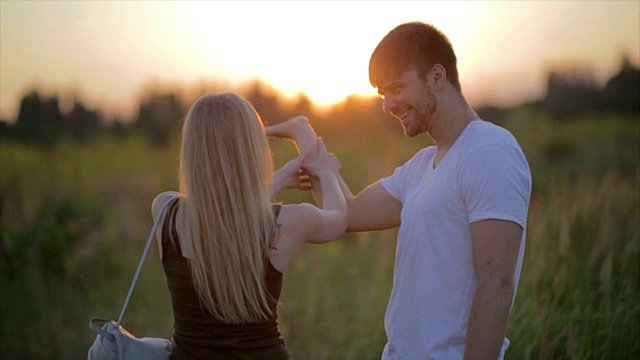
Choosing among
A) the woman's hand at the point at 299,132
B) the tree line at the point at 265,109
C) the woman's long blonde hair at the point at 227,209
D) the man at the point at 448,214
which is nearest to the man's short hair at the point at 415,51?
the man at the point at 448,214

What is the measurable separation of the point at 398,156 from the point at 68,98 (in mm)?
4473

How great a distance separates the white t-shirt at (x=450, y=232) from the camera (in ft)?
8.36

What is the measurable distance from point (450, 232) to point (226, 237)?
2.20 ft

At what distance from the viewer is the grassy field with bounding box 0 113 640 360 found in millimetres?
4883

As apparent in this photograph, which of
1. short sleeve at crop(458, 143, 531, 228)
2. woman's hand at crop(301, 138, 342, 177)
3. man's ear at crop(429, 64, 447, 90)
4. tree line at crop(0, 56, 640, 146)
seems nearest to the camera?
short sleeve at crop(458, 143, 531, 228)

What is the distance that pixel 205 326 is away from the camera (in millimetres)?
2809

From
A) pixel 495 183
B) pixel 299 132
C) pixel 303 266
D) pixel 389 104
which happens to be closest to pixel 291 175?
pixel 299 132

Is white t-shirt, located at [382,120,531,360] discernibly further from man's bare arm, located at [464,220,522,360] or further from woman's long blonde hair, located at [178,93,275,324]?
woman's long blonde hair, located at [178,93,275,324]

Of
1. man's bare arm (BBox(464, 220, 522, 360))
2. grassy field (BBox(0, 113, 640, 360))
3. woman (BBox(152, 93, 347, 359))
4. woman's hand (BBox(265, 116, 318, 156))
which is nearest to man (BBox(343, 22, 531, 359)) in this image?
man's bare arm (BBox(464, 220, 522, 360))

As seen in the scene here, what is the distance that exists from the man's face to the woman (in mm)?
419

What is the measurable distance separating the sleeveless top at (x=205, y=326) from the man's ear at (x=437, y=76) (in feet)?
2.05

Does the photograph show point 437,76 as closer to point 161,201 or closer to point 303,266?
point 161,201

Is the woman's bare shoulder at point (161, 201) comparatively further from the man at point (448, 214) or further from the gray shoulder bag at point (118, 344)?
the man at point (448, 214)

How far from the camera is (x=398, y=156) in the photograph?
12586 mm
